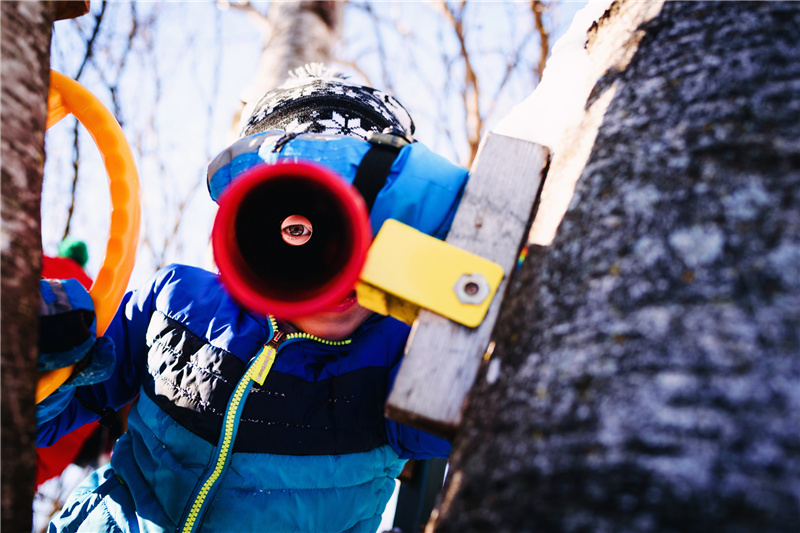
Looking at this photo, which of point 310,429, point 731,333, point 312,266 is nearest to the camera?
point 731,333

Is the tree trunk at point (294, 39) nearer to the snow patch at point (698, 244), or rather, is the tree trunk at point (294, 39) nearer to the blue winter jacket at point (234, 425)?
the blue winter jacket at point (234, 425)

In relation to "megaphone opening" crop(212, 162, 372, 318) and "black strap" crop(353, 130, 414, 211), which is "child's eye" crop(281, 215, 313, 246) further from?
"black strap" crop(353, 130, 414, 211)

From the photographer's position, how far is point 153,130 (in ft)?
18.8

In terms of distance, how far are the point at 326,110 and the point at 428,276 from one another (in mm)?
924

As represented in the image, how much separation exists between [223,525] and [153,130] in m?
5.67

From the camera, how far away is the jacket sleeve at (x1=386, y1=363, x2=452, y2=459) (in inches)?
51.6

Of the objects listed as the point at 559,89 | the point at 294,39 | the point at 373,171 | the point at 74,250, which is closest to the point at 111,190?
the point at 373,171

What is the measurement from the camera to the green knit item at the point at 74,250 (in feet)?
11.6

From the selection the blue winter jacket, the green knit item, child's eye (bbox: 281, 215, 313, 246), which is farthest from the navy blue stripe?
the green knit item

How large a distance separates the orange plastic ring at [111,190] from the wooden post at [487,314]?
569 mm

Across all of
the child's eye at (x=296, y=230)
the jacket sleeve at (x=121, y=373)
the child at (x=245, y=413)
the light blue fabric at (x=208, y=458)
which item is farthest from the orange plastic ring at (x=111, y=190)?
the jacket sleeve at (x=121, y=373)

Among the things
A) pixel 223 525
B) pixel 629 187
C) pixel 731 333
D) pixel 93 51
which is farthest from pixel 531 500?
pixel 93 51

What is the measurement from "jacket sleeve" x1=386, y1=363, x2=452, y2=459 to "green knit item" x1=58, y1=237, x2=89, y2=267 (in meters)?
3.18

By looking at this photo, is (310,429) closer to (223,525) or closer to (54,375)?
(223,525)
